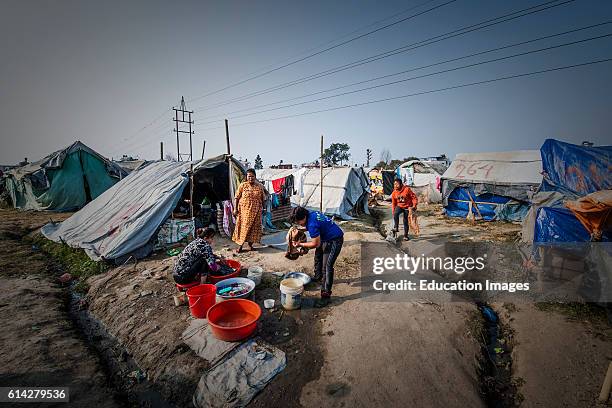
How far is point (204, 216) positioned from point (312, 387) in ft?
23.9

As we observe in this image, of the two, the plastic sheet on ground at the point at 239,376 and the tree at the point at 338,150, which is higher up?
the tree at the point at 338,150

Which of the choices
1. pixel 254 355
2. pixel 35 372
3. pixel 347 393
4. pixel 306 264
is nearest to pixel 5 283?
pixel 35 372

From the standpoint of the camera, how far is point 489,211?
38.5ft

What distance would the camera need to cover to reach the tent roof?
10875 mm

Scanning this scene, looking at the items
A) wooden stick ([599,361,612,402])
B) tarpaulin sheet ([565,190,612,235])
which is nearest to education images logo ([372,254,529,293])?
tarpaulin sheet ([565,190,612,235])

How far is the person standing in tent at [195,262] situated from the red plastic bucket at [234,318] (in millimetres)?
1089

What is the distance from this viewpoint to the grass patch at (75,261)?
575cm

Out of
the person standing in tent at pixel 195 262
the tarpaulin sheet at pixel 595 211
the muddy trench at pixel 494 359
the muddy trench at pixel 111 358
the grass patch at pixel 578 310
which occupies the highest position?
the tarpaulin sheet at pixel 595 211

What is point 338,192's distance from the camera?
1295 centimetres

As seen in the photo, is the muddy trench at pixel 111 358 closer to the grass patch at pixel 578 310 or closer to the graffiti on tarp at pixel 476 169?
the grass patch at pixel 578 310

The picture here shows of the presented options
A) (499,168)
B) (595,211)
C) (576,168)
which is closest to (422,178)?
(499,168)

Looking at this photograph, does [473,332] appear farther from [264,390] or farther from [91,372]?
[91,372]

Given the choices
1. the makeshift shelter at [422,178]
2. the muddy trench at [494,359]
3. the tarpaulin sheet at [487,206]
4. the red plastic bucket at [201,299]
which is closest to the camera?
the muddy trench at [494,359]

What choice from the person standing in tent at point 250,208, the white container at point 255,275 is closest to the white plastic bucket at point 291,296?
the white container at point 255,275
